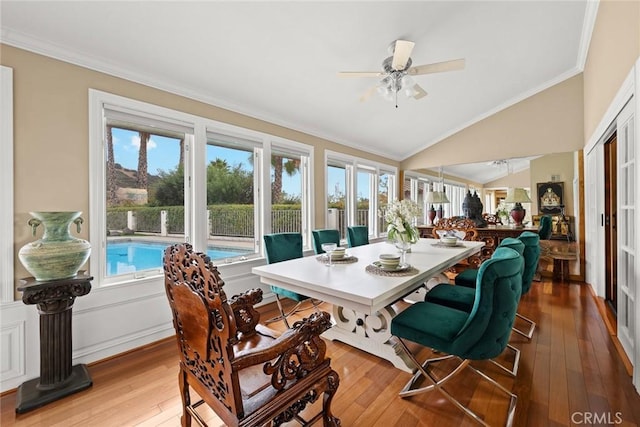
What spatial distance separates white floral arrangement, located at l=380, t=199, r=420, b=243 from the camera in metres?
2.31

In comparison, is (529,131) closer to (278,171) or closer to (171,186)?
(278,171)

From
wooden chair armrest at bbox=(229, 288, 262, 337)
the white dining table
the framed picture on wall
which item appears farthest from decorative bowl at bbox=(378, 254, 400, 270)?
the framed picture on wall

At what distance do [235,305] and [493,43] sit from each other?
12.4 ft

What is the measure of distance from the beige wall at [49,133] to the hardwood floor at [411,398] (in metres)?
0.99

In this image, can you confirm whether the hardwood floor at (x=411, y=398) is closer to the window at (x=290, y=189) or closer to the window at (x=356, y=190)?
the window at (x=290, y=189)

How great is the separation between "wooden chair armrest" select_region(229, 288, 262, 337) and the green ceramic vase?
1.20 m

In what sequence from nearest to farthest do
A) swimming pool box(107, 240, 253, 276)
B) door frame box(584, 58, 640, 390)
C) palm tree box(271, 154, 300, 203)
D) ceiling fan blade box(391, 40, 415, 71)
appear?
door frame box(584, 58, 640, 390) → ceiling fan blade box(391, 40, 415, 71) → swimming pool box(107, 240, 253, 276) → palm tree box(271, 154, 300, 203)

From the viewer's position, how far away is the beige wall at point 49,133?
186 centimetres

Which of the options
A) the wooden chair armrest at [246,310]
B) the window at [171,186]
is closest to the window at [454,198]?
the window at [171,186]

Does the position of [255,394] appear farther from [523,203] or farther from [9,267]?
[523,203]

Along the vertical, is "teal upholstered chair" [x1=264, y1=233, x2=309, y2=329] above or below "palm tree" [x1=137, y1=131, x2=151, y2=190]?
below

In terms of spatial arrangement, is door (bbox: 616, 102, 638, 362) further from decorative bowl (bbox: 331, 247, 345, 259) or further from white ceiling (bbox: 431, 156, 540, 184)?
white ceiling (bbox: 431, 156, 540, 184)

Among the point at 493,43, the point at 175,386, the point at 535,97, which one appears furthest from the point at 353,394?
the point at 535,97

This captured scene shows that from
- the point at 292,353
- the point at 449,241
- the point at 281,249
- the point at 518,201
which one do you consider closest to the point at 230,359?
the point at 292,353
